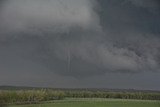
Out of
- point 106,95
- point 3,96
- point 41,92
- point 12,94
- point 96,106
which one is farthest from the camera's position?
point 106,95

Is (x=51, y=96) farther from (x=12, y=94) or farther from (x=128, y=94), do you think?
(x=128, y=94)

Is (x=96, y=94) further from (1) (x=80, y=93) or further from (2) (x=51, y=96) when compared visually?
(2) (x=51, y=96)

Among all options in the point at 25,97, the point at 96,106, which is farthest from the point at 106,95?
the point at 96,106

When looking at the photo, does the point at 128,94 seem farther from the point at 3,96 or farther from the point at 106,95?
the point at 3,96

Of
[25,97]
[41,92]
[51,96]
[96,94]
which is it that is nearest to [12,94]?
[25,97]

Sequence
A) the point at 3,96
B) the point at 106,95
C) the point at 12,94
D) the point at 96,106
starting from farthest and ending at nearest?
1. the point at 106,95
2. the point at 12,94
3. the point at 3,96
4. the point at 96,106

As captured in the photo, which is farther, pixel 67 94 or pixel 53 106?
pixel 67 94

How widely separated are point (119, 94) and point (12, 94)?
723 inches

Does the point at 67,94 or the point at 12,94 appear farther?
the point at 67,94

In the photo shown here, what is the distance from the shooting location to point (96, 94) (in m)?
42.7

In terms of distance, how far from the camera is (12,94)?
93.8ft

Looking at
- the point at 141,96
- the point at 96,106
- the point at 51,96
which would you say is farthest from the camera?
the point at 141,96

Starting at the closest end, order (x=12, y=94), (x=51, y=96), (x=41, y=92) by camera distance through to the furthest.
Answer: (x=12, y=94), (x=41, y=92), (x=51, y=96)

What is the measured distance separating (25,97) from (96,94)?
15.2 m
